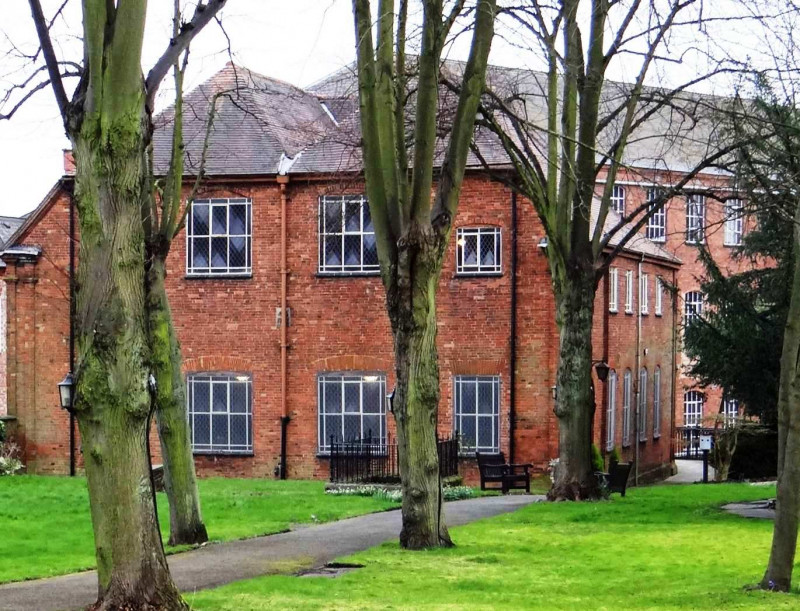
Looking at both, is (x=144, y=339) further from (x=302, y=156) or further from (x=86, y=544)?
(x=302, y=156)

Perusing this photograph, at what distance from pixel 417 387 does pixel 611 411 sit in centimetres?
1985

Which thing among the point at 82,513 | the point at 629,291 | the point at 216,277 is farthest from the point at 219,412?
the point at 629,291

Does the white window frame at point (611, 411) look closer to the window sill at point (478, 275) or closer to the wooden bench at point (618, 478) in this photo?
the window sill at point (478, 275)

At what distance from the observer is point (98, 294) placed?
31.4ft

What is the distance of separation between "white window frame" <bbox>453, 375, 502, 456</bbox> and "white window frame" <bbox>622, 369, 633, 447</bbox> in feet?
22.1

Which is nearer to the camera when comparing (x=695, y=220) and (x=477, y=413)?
(x=477, y=413)

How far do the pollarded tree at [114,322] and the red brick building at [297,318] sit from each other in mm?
18824

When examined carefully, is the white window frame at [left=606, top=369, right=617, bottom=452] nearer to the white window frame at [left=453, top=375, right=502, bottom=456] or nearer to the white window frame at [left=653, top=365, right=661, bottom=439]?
the white window frame at [left=453, top=375, right=502, bottom=456]

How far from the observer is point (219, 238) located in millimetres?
31188

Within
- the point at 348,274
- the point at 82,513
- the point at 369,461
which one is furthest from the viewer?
the point at 348,274

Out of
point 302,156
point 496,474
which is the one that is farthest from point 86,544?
point 302,156

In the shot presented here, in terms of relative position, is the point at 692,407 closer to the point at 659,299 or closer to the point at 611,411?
the point at 659,299

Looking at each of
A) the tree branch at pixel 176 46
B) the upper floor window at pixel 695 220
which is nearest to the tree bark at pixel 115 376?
the tree branch at pixel 176 46

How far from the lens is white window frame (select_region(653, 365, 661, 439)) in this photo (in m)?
39.8
